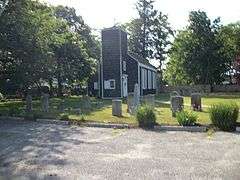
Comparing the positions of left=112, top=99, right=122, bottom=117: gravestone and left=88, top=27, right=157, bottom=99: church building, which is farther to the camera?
left=88, top=27, right=157, bottom=99: church building

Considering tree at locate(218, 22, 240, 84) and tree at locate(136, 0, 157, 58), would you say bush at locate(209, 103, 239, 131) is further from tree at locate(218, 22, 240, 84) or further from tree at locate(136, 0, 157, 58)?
tree at locate(136, 0, 157, 58)

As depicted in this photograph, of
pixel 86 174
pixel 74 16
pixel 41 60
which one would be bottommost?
pixel 86 174

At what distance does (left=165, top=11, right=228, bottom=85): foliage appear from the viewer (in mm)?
71188

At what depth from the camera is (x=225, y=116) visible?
1806cm

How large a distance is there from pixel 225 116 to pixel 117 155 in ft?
22.0

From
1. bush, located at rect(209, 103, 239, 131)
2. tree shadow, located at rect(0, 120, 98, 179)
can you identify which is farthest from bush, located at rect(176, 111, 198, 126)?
tree shadow, located at rect(0, 120, 98, 179)

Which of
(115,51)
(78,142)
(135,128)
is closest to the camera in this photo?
(78,142)

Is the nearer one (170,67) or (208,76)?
(208,76)

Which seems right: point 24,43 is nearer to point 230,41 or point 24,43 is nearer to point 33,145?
point 33,145

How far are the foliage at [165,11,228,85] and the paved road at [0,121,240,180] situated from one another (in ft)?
180

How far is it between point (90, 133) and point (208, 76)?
56.3 m

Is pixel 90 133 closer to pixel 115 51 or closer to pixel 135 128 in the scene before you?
pixel 135 128

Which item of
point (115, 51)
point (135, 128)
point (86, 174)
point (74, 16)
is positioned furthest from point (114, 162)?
point (74, 16)

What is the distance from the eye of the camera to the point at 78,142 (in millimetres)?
15234
